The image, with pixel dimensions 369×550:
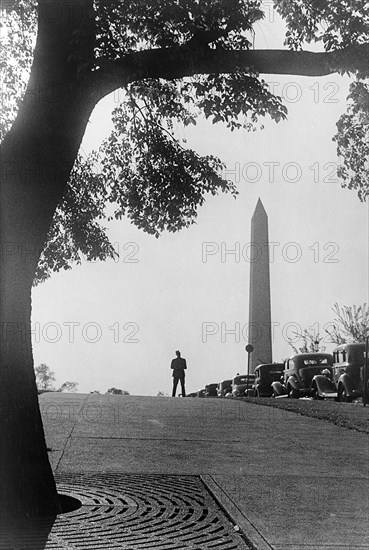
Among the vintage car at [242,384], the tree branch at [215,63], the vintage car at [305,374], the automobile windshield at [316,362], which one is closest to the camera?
the tree branch at [215,63]

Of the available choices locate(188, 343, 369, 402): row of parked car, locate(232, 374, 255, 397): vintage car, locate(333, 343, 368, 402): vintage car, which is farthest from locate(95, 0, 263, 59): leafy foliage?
locate(232, 374, 255, 397): vintage car

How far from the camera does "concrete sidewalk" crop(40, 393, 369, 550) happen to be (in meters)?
4.85

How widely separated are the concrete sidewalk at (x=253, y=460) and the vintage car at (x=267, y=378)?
1884 centimetres

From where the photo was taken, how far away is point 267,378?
103 feet

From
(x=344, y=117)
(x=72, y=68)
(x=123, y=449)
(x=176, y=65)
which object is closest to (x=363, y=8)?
(x=344, y=117)

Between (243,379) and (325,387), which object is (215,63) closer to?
(325,387)

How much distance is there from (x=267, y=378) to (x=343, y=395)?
896 centimetres

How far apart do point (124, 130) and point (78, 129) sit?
9.28 ft

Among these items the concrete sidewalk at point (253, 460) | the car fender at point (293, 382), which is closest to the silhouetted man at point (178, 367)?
the car fender at point (293, 382)

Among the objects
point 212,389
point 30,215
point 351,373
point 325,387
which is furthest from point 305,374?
point 30,215

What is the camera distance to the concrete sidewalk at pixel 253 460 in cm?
485

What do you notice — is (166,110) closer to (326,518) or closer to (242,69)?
(242,69)

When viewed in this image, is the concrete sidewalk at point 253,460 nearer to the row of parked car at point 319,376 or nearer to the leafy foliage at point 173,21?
the leafy foliage at point 173,21

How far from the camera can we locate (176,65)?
19.2 ft
